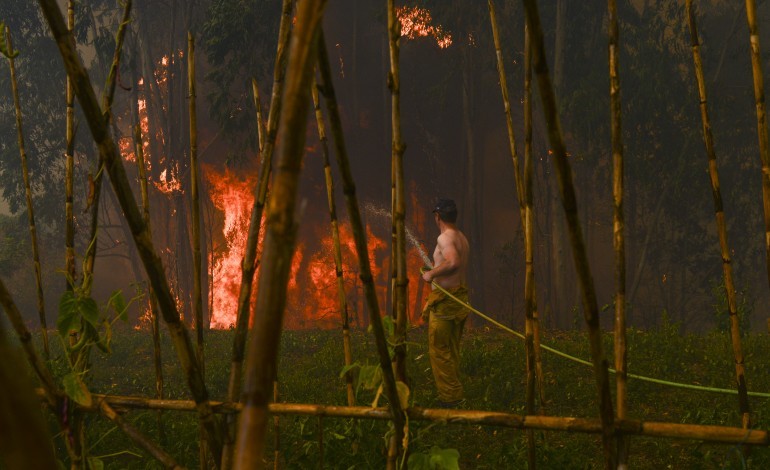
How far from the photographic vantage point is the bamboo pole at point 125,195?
1023 millimetres

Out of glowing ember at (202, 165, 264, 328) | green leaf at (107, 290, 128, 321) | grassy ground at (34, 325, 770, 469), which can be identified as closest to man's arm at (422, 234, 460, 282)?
grassy ground at (34, 325, 770, 469)

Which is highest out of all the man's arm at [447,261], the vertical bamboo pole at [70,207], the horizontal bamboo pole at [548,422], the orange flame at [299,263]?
the orange flame at [299,263]

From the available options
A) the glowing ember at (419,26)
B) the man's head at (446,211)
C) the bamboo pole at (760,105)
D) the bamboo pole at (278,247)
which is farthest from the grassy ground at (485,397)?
the glowing ember at (419,26)

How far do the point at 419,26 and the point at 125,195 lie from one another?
44.9 feet

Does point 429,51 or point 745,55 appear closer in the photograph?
point 745,55

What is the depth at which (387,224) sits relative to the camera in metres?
15.6

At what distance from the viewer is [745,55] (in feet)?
41.8

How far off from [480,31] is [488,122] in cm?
232

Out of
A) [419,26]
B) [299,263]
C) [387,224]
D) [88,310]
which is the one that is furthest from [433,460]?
[299,263]

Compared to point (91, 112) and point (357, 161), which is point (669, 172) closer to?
point (357, 161)

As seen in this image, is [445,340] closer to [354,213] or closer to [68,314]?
[68,314]

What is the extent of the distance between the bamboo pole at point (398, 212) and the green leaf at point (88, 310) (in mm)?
837

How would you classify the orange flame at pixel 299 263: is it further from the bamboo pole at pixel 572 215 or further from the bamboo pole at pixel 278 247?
the bamboo pole at pixel 278 247

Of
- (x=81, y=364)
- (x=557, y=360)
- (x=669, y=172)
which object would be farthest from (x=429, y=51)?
(x=81, y=364)
